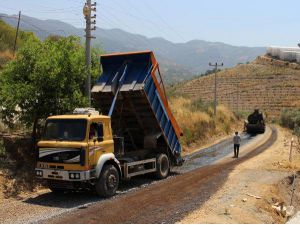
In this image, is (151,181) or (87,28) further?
(87,28)

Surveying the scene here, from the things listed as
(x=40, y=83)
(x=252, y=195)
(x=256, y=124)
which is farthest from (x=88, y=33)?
(x=256, y=124)

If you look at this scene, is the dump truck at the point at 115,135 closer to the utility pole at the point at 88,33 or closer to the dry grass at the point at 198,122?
the utility pole at the point at 88,33

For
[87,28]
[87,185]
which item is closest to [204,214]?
[87,185]

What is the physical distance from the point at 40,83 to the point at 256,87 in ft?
245

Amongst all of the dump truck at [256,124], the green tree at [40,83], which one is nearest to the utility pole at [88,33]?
the green tree at [40,83]

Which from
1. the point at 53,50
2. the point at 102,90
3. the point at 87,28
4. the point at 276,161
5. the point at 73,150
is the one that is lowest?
the point at 276,161

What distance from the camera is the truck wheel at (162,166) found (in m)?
16.8

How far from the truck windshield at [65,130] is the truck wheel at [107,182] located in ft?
4.66

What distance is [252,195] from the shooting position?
14484mm

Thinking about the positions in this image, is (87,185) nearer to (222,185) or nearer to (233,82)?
(222,185)

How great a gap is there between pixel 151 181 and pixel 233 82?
7817 centimetres

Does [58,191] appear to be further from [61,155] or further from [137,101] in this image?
[137,101]

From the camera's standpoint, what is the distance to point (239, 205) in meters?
13.1

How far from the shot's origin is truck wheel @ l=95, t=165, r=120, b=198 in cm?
1335
